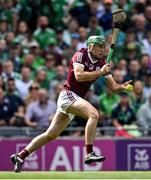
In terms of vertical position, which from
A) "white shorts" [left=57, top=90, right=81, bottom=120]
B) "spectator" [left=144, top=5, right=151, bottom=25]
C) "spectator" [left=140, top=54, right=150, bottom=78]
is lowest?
"white shorts" [left=57, top=90, right=81, bottom=120]

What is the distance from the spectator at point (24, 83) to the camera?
64.6 feet

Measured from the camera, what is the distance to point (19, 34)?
21484 mm

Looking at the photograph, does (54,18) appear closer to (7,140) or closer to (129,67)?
(129,67)

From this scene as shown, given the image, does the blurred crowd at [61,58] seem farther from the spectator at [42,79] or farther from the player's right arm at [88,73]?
the player's right arm at [88,73]

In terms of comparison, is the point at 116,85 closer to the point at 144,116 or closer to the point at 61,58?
the point at 144,116

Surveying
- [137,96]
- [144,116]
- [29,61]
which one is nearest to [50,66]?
[29,61]

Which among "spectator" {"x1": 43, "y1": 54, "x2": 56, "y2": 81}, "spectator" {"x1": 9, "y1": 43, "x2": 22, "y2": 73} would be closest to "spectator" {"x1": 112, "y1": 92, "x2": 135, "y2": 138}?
"spectator" {"x1": 43, "y1": 54, "x2": 56, "y2": 81}

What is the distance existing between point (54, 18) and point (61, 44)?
949mm

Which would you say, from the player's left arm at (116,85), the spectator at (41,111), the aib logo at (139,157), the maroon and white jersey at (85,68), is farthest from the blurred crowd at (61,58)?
the maroon and white jersey at (85,68)

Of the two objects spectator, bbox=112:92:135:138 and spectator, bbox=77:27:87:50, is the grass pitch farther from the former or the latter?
spectator, bbox=77:27:87:50

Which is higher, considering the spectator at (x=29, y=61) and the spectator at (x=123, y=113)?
the spectator at (x=29, y=61)

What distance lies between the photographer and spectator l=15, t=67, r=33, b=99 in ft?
64.6

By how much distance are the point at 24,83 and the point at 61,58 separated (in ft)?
4.91

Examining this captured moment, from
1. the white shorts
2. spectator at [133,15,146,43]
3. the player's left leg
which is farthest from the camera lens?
spectator at [133,15,146,43]
